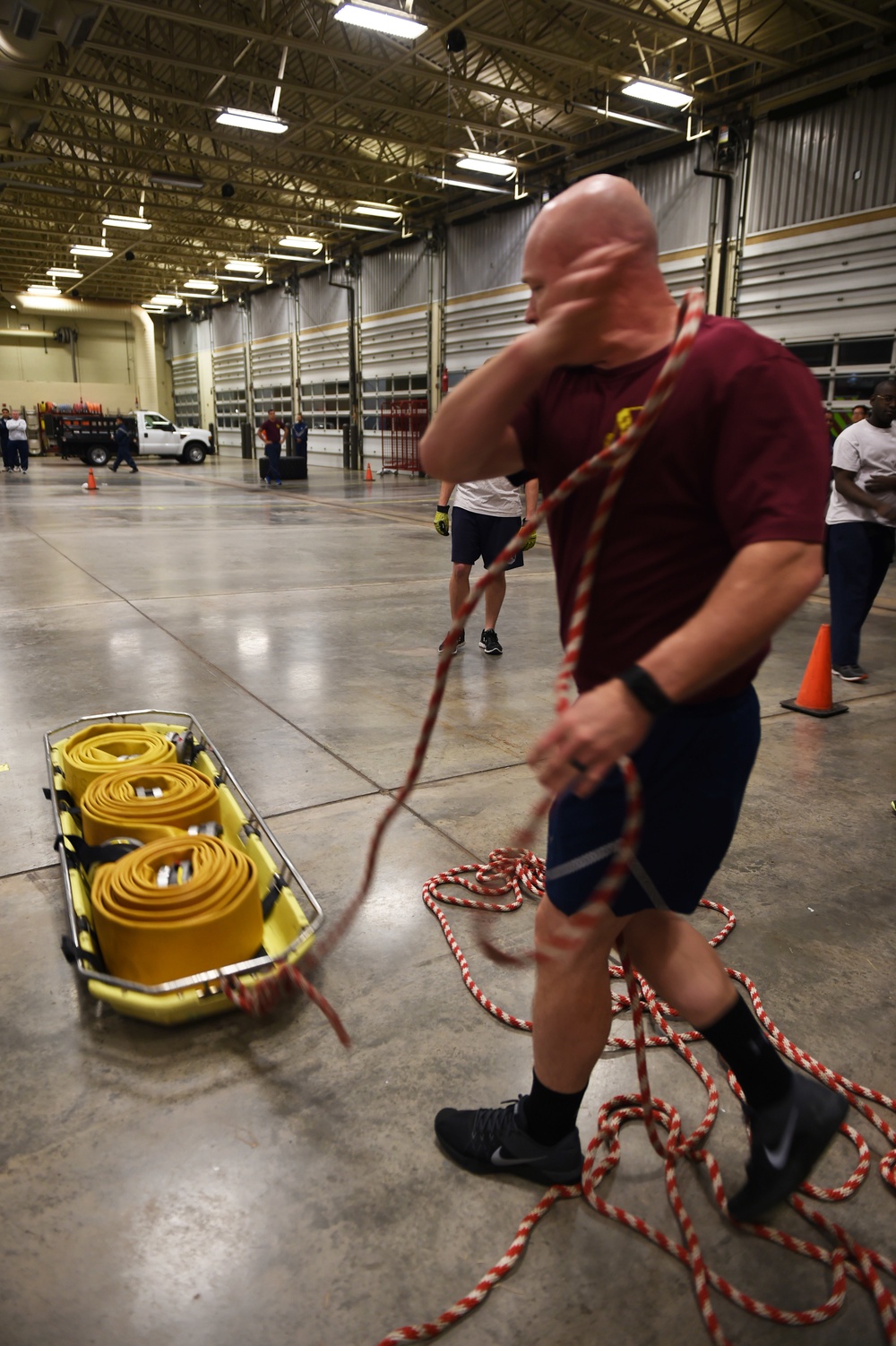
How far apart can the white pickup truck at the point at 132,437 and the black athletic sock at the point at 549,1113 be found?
2872 cm

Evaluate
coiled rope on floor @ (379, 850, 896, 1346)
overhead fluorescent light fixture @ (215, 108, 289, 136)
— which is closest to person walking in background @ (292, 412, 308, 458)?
overhead fluorescent light fixture @ (215, 108, 289, 136)

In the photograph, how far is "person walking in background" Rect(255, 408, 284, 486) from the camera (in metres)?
20.7

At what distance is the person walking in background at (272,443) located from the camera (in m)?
20.7

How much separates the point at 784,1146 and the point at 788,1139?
16 millimetres

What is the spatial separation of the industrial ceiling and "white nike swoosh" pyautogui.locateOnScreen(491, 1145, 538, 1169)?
12523mm

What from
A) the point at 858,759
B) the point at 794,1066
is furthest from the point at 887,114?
the point at 794,1066

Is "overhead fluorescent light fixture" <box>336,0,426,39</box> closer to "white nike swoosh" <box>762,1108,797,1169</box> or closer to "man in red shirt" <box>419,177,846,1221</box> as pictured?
"man in red shirt" <box>419,177,846,1221</box>

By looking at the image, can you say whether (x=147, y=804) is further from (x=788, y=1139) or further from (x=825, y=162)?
(x=825, y=162)

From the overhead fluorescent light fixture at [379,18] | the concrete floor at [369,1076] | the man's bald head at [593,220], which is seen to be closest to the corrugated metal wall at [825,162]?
the overhead fluorescent light fixture at [379,18]

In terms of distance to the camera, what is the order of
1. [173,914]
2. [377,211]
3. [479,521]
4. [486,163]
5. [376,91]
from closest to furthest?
1. [173,914]
2. [479,521]
3. [486,163]
4. [376,91]
5. [377,211]

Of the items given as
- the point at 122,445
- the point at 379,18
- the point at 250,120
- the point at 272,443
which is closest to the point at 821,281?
the point at 379,18

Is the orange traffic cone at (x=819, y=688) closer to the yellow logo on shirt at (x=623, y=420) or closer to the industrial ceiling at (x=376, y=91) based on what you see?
the yellow logo on shirt at (x=623, y=420)

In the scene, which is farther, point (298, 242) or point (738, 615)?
point (298, 242)

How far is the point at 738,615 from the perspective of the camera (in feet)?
3.88
